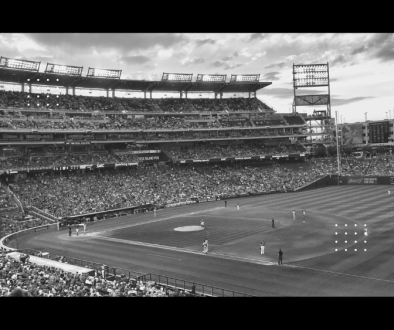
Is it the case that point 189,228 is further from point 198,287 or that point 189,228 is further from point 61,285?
point 61,285

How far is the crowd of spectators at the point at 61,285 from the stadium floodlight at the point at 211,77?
5946 cm

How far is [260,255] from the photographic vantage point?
23703 mm

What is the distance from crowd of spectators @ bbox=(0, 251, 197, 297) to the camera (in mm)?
13587

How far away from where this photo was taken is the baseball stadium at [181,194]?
19.3m

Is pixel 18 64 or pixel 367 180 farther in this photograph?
pixel 367 180

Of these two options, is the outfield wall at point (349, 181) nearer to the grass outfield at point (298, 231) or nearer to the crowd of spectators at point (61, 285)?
the grass outfield at point (298, 231)

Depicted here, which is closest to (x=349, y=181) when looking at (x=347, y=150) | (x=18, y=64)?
(x=347, y=150)

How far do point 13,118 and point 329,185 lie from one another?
49.5m

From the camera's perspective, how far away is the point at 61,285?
584 inches

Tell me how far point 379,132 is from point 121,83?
2800 inches

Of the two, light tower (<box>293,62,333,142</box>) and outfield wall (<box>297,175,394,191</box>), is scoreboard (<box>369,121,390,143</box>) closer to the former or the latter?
light tower (<box>293,62,333,142</box>)

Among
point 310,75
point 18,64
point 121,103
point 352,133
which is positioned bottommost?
point 352,133
